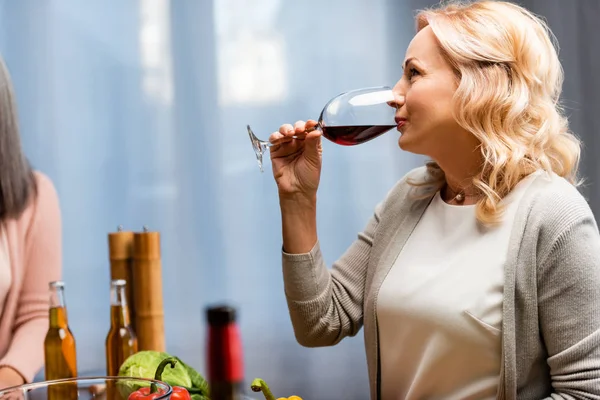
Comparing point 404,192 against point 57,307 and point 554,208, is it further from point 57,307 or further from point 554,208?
point 57,307

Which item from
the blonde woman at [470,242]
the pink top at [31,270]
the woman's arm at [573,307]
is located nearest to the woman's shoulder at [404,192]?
the blonde woman at [470,242]

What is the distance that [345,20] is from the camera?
2.68m

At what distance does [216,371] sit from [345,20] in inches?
95.6

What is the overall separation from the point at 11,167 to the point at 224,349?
1.90m

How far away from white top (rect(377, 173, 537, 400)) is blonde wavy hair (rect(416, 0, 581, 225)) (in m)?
0.04

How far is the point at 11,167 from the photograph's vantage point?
6.88ft

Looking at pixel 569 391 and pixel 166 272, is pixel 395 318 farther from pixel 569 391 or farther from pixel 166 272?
pixel 166 272

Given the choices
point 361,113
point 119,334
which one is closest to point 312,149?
point 361,113

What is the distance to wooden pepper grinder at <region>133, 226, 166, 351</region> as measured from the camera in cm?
153

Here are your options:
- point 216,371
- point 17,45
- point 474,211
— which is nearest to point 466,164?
point 474,211

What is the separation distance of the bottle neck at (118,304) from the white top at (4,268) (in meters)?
0.86

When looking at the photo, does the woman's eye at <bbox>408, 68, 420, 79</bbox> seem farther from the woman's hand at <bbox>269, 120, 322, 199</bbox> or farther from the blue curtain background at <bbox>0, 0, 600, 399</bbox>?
the blue curtain background at <bbox>0, 0, 600, 399</bbox>

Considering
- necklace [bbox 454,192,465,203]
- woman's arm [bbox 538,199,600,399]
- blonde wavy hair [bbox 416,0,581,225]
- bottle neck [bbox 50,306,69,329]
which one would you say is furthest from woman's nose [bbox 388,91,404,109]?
bottle neck [bbox 50,306,69,329]

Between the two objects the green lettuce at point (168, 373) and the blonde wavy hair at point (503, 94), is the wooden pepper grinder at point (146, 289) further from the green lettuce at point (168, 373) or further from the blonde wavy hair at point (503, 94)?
the blonde wavy hair at point (503, 94)
